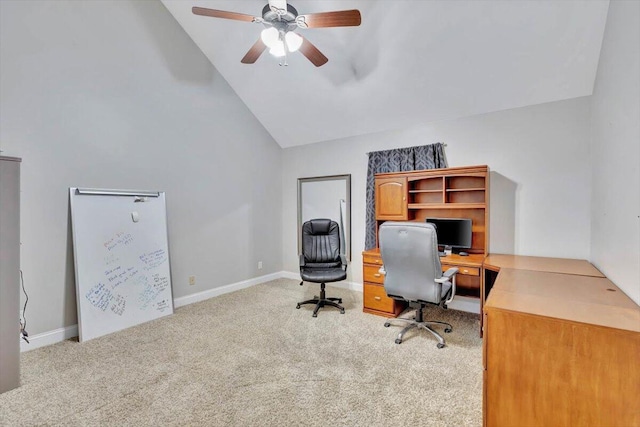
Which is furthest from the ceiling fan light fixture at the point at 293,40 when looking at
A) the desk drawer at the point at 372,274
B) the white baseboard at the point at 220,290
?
the white baseboard at the point at 220,290

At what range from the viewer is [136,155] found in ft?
10.8

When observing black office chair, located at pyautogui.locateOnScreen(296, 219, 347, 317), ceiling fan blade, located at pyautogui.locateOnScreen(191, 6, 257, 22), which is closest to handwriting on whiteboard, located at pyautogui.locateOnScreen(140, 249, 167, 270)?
black office chair, located at pyautogui.locateOnScreen(296, 219, 347, 317)

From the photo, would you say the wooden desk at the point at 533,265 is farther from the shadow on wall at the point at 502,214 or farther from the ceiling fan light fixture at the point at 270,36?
the ceiling fan light fixture at the point at 270,36

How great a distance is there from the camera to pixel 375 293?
335cm

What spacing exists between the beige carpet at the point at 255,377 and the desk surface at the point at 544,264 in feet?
2.41

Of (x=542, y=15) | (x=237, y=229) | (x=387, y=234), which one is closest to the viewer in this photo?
(x=542, y=15)

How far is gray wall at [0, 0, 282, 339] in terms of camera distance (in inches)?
102

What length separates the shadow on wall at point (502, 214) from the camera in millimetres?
3207

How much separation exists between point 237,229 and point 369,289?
2165 millimetres

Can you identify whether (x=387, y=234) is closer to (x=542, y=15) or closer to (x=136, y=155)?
(x=542, y=15)

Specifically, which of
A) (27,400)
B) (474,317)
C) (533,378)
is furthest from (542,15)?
(27,400)

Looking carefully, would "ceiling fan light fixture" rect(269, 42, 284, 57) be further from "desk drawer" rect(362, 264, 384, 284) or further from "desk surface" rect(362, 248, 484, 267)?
"desk surface" rect(362, 248, 484, 267)

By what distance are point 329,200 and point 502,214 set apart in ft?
7.66

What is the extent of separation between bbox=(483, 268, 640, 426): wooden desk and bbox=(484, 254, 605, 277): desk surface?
0.82 metres
